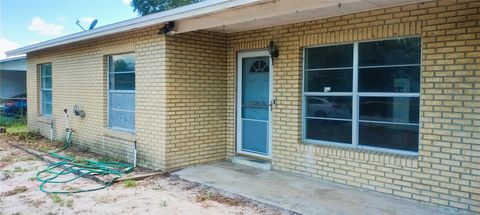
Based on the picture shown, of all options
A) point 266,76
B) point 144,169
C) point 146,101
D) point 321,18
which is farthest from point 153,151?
point 321,18

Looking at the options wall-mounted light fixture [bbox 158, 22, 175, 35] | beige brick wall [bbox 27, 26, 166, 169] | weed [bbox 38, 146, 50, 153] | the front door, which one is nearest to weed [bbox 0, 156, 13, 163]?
weed [bbox 38, 146, 50, 153]

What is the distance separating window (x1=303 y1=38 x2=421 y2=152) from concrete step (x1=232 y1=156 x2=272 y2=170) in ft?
3.07

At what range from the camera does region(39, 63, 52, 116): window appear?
11081mm

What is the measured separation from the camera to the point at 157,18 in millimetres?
6332

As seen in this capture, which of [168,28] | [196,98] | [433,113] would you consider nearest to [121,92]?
[196,98]

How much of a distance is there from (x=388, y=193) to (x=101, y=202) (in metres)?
3.91

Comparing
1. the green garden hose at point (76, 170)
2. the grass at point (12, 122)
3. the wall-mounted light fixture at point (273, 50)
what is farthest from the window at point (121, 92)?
the grass at point (12, 122)

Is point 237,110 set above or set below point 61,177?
above

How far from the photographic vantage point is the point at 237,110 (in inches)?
303

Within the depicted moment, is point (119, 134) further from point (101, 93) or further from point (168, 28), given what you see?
point (168, 28)

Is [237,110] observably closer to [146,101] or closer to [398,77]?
[146,101]

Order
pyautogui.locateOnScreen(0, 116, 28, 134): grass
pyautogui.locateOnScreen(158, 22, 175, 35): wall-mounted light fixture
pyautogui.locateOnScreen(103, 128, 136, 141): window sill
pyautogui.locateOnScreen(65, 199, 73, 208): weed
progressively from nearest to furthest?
pyautogui.locateOnScreen(65, 199, 73, 208): weed < pyautogui.locateOnScreen(158, 22, 175, 35): wall-mounted light fixture < pyautogui.locateOnScreen(103, 128, 136, 141): window sill < pyautogui.locateOnScreen(0, 116, 28, 134): grass

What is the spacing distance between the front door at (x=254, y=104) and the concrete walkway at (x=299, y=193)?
0.62 metres

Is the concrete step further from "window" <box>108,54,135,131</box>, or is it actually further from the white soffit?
the white soffit
